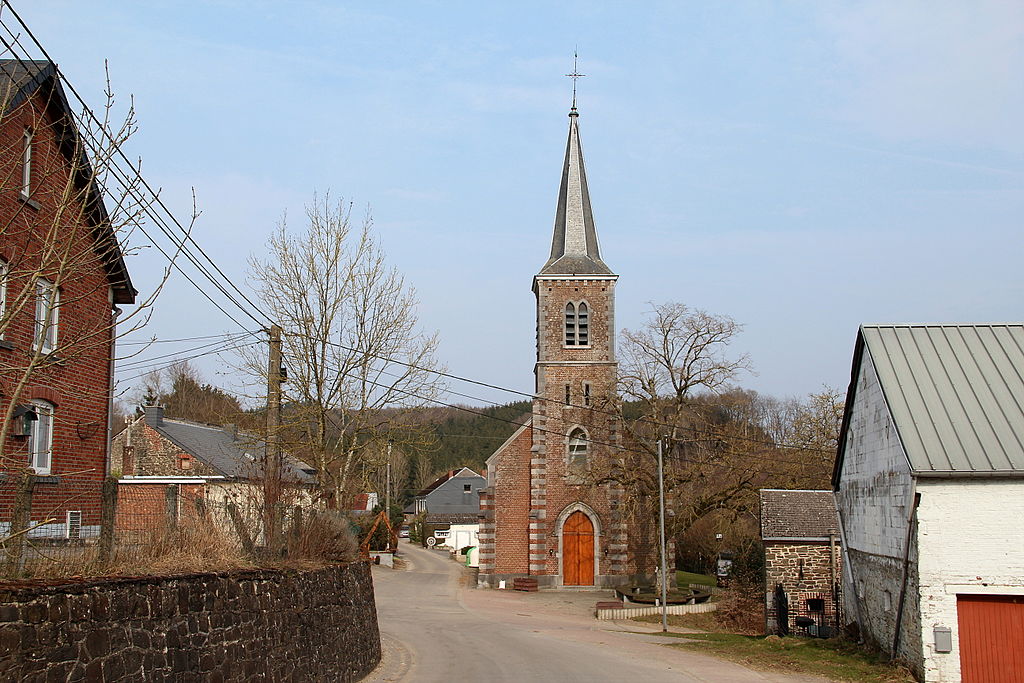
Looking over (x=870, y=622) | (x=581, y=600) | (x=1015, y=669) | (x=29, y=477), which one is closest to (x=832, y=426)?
(x=581, y=600)

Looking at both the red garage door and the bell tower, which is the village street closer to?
the bell tower

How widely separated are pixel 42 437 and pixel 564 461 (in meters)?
25.5

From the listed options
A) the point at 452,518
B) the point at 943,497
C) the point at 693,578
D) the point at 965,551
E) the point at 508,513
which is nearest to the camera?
the point at 965,551

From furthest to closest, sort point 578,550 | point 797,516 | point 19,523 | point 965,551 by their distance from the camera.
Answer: point 578,550 < point 797,516 < point 965,551 < point 19,523

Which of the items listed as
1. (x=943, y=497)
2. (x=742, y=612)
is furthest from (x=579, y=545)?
(x=943, y=497)

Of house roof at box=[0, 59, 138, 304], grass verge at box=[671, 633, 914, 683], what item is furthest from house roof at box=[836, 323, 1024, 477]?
house roof at box=[0, 59, 138, 304]

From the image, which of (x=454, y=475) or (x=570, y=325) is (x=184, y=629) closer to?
(x=570, y=325)

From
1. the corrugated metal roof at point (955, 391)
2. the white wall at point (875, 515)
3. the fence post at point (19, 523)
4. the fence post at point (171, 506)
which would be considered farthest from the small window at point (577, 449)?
the fence post at point (19, 523)

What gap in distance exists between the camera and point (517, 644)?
22.8 meters

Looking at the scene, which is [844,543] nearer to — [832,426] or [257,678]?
[257,678]

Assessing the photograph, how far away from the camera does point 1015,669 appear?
15.9m

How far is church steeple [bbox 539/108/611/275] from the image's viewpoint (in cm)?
4416

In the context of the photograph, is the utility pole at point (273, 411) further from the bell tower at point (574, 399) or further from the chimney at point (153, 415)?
the chimney at point (153, 415)

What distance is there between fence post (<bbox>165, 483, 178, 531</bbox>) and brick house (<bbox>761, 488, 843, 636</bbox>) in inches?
829
